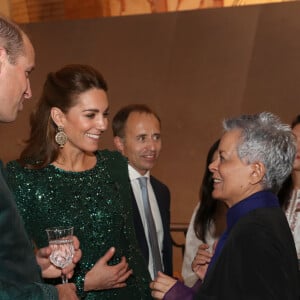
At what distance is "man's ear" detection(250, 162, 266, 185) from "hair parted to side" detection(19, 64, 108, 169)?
0.85 meters

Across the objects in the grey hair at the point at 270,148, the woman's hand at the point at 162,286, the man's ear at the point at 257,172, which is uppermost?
the grey hair at the point at 270,148

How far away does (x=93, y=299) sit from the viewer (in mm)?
2645

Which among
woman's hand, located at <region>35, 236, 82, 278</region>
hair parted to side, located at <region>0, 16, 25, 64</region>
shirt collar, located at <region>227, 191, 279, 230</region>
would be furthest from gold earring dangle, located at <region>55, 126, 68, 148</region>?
hair parted to side, located at <region>0, 16, 25, 64</region>

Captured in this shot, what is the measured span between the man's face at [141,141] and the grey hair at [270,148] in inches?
57.1

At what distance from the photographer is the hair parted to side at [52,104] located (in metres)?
2.72

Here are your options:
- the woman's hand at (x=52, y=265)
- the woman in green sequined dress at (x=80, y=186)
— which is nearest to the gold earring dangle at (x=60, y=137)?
the woman in green sequined dress at (x=80, y=186)

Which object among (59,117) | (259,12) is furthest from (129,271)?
(259,12)

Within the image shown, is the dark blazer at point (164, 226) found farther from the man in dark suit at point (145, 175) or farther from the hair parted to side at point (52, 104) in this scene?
the hair parted to side at point (52, 104)

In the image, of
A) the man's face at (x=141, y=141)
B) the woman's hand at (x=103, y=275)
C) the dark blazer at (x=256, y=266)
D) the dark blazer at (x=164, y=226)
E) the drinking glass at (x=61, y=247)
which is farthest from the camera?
the man's face at (x=141, y=141)

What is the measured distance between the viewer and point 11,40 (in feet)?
5.82

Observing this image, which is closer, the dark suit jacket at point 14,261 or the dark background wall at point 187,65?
the dark suit jacket at point 14,261

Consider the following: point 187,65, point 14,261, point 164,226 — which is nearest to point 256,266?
point 14,261

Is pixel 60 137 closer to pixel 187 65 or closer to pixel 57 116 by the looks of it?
pixel 57 116

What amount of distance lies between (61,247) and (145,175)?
5.73 ft
